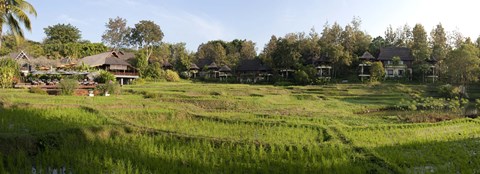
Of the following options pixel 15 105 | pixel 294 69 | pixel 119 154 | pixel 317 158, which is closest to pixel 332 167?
pixel 317 158

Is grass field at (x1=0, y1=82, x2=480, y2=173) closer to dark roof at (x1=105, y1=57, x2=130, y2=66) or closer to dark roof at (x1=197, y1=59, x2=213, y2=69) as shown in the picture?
dark roof at (x1=105, y1=57, x2=130, y2=66)

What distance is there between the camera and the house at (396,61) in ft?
176

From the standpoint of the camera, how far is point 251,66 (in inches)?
2395

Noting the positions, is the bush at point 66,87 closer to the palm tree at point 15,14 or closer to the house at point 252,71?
the palm tree at point 15,14

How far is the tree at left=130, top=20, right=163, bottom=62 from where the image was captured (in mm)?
60719

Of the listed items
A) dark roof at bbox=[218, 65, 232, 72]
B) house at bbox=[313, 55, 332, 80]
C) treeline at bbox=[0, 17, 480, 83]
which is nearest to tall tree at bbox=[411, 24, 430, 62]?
treeline at bbox=[0, 17, 480, 83]

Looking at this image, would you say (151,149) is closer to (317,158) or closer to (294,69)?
(317,158)

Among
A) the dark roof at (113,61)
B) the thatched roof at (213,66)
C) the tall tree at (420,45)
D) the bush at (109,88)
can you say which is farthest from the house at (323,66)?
the bush at (109,88)

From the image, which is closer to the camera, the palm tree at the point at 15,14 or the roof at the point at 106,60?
the palm tree at the point at 15,14

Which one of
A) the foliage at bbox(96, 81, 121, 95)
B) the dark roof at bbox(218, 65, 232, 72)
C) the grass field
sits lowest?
the grass field

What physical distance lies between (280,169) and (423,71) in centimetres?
4902

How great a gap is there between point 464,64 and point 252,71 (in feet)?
105

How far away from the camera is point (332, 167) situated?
7.44m

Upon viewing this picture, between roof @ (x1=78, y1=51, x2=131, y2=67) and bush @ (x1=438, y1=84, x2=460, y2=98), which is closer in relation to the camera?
bush @ (x1=438, y1=84, x2=460, y2=98)
